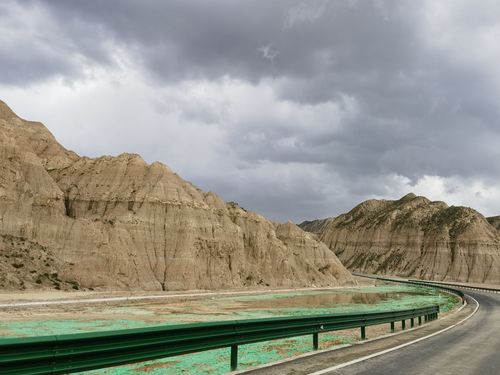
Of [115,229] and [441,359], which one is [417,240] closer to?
[115,229]

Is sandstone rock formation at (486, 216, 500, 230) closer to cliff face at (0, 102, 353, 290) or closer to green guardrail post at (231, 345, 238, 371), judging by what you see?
cliff face at (0, 102, 353, 290)

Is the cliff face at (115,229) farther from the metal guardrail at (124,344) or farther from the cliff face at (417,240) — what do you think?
the cliff face at (417,240)

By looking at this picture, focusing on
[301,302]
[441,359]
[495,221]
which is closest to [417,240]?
[495,221]

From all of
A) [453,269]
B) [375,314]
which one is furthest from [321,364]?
[453,269]

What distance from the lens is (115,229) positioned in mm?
65375

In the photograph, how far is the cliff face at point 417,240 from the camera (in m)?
128

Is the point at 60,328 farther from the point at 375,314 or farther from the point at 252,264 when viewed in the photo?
the point at 252,264

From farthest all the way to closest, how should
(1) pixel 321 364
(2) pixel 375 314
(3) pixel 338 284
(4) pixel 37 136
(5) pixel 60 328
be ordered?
(3) pixel 338 284 < (4) pixel 37 136 < (5) pixel 60 328 < (2) pixel 375 314 < (1) pixel 321 364

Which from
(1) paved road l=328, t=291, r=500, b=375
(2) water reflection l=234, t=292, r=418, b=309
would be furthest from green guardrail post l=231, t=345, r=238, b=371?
(2) water reflection l=234, t=292, r=418, b=309

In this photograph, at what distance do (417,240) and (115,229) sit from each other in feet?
362

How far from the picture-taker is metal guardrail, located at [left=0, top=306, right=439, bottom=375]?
6254 millimetres

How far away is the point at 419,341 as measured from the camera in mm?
14844

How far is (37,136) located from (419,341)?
81.2 metres

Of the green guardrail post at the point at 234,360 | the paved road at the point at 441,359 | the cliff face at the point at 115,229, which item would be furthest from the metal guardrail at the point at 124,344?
the cliff face at the point at 115,229
